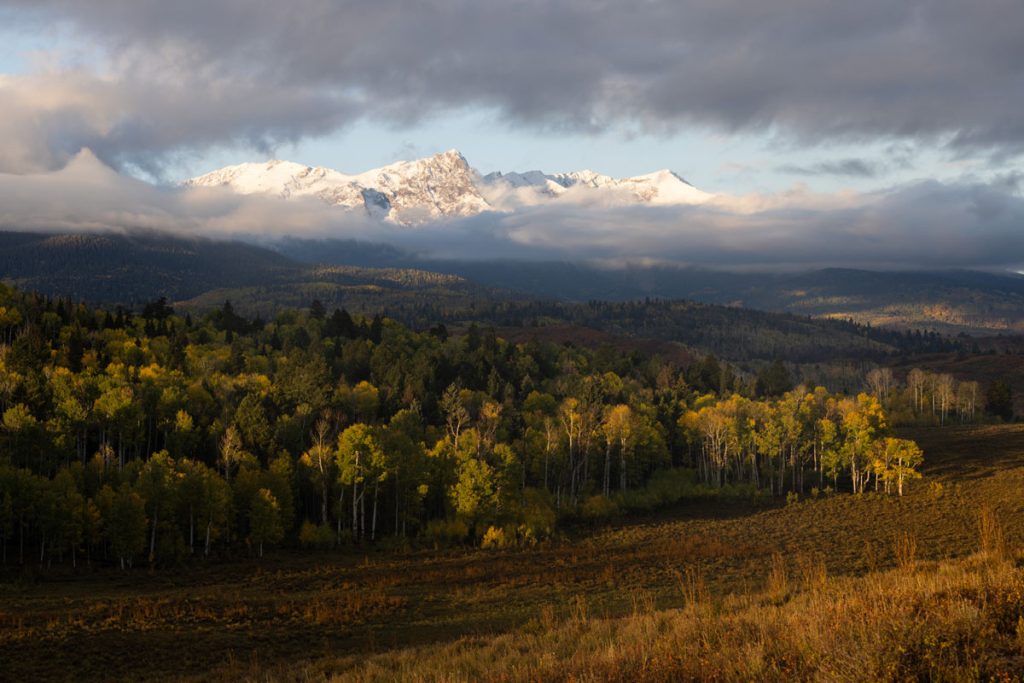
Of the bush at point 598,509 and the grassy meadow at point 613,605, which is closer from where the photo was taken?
the grassy meadow at point 613,605

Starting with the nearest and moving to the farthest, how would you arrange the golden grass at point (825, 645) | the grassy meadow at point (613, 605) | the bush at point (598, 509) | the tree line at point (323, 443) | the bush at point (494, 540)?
the golden grass at point (825, 645)
the grassy meadow at point (613, 605)
the tree line at point (323, 443)
the bush at point (494, 540)
the bush at point (598, 509)

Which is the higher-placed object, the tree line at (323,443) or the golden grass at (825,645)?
the golden grass at (825,645)

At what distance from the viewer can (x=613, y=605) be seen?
1481 inches

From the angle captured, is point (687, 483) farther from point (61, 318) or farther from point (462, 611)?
point (61, 318)

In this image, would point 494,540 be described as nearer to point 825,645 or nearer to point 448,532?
point 448,532

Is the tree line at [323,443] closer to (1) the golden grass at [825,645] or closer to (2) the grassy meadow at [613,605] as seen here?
(2) the grassy meadow at [613,605]

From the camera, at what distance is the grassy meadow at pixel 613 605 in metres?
11.7

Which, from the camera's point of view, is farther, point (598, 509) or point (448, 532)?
point (598, 509)

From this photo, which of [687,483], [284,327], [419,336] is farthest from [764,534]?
[284,327]

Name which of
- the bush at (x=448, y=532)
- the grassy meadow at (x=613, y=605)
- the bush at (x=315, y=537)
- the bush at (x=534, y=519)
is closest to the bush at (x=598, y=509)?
the grassy meadow at (x=613, y=605)

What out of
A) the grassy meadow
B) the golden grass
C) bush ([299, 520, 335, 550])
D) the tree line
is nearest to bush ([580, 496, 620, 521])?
the tree line

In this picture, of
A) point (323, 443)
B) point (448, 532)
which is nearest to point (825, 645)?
point (448, 532)

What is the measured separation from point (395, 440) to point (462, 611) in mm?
36817

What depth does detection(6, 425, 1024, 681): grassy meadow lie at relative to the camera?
1173cm
